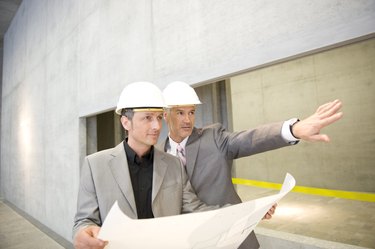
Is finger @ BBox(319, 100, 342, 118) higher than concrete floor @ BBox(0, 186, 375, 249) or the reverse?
higher

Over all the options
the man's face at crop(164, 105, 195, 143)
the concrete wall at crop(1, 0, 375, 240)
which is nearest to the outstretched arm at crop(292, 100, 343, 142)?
the concrete wall at crop(1, 0, 375, 240)

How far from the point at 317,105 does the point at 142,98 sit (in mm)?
7171

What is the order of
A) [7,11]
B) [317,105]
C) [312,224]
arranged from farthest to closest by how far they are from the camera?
1. [7,11]
2. [317,105]
3. [312,224]

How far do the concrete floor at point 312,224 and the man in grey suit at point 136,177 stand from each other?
151 centimetres

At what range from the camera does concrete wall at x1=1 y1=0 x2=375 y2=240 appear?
177 cm

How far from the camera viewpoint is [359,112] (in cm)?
640

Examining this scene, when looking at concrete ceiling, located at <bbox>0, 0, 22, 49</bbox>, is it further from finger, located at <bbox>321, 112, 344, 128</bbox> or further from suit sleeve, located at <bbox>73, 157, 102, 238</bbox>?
finger, located at <bbox>321, 112, 344, 128</bbox>

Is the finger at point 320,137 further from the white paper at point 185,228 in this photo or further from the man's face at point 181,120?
the man's face at point 181,120

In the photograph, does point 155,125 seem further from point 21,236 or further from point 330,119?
point 21,236

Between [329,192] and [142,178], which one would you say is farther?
[329,192]

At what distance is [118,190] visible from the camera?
133cm

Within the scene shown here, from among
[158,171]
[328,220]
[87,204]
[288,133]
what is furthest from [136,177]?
[328,220]

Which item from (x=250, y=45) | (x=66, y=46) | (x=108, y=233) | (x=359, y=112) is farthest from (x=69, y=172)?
(x=359, y=112)

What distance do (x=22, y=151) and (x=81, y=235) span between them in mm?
8104
